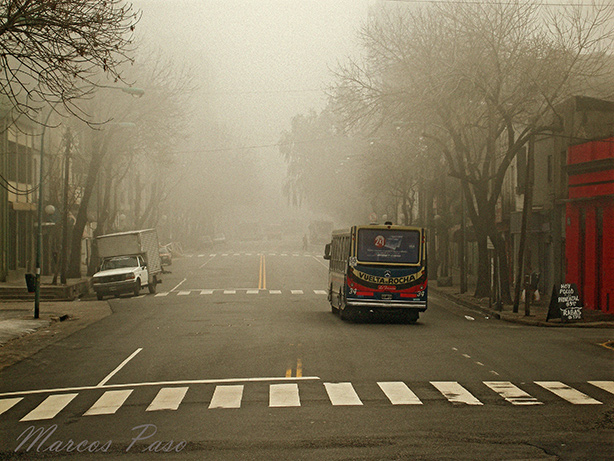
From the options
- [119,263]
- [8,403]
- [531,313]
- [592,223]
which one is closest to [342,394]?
[8,403]

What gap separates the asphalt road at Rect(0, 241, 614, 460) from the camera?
9953 millimetres

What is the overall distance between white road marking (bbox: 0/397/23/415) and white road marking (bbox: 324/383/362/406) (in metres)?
4.93

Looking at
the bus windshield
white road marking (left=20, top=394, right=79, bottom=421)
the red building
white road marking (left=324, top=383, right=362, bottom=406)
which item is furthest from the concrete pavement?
white road marking (left=324, top=383, right=362, bottom=406)

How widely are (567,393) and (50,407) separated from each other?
8.00 meters

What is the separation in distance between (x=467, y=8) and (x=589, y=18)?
175 inches

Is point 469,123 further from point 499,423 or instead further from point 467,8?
point 499,423

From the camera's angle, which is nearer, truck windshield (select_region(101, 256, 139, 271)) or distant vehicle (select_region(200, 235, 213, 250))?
truck windshield (select_region(101, 256, 139, 271))

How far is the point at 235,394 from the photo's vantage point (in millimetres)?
13477

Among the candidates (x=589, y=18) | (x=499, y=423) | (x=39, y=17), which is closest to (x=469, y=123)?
(x=589, y=18)

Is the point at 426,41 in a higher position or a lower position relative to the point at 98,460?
higher

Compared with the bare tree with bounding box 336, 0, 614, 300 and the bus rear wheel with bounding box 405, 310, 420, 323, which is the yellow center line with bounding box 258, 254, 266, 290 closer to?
the bare tree with bounding box 336, 0, 614, 300

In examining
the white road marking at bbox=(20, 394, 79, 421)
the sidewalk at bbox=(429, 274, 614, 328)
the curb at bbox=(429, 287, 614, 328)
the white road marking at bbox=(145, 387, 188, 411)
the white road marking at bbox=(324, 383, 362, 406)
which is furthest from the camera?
the sidewalk at bbox=(429, 274, 614, 328)

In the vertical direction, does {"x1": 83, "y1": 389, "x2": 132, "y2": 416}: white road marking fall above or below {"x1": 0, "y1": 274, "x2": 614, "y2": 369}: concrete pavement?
above

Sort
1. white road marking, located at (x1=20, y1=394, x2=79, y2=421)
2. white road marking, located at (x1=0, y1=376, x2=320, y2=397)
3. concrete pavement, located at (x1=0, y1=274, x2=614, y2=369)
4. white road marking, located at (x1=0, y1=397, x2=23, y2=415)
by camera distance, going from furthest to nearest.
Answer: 1. concrete pavement, located at (x1=0, y1=274, x2=614, y2=369)
2. white road marking, located at (x1=0, y1=376, x2=320, y2=397)
3. white road marking, located at (x1=0, y1=397, x2=23, y2=415)
4. white road marking, located at (x1=20, y1=394, x2=79, y2=421)
